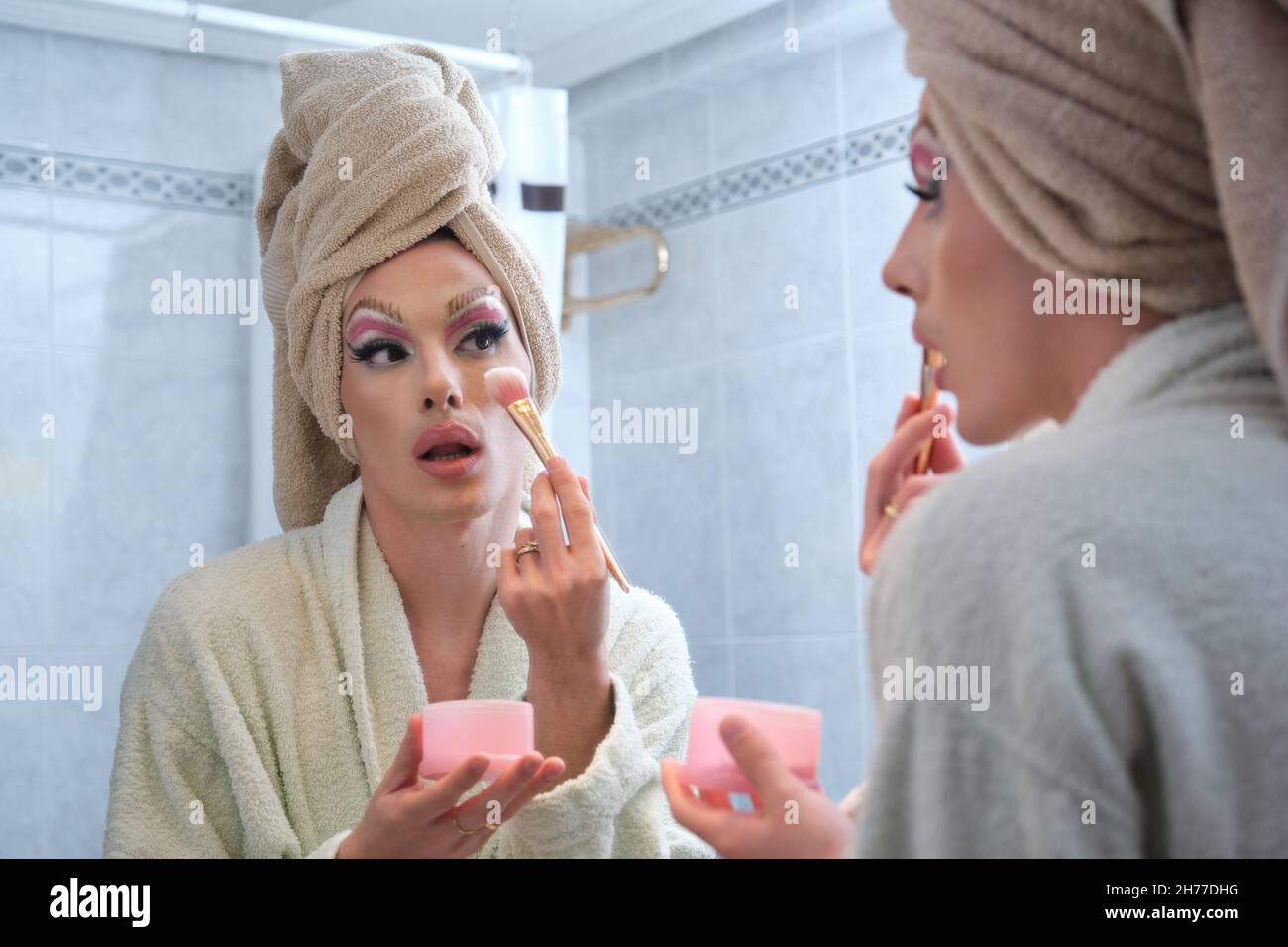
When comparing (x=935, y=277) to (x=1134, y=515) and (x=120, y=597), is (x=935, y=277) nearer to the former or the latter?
(x=1134, y=515)

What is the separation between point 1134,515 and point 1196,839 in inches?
4.7

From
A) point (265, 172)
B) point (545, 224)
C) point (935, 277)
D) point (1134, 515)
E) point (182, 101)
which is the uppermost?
point (182, 101)

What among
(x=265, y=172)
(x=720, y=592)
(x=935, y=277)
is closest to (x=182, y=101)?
(x=265, y=172)

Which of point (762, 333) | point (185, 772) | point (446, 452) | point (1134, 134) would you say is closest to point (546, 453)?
point (446, 452)

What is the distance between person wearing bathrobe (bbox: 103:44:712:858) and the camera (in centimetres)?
100

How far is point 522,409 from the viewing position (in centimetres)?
103

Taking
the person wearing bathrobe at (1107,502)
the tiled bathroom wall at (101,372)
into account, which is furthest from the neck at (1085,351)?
the tiled bathroom wall at (101,372)

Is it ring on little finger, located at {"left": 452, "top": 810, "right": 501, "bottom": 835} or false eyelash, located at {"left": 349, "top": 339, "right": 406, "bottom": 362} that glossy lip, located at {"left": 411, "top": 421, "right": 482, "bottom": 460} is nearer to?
false eyelash, located at {"left": 349, "top": 339, "right": 406, "bottom": 362}

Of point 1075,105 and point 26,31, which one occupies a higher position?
point 26,31

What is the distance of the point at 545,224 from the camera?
1.85 metres

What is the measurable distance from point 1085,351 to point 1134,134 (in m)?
0.10

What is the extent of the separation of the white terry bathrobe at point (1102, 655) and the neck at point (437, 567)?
27.3 inches

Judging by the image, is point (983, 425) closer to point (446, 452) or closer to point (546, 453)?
point (546, 453)

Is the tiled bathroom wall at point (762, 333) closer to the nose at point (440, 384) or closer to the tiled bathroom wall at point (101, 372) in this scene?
the tiled bathroom wall at point (101, 372)
